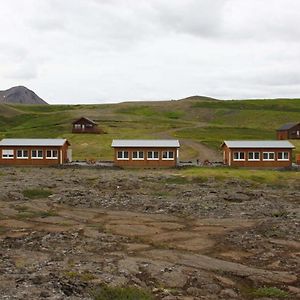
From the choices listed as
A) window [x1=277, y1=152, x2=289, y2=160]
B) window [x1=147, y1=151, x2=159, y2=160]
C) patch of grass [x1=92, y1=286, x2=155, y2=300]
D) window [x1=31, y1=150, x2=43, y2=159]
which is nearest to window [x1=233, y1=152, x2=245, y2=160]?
window [x1=277, y1=152, x2=289, y2=160]

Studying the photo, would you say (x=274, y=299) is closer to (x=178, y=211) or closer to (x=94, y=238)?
(x=94, y=238)

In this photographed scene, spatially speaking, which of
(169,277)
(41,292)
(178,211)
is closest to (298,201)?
(178,211)

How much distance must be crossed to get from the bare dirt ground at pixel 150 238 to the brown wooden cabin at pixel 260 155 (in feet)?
56.1

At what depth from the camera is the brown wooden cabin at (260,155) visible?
274 feet

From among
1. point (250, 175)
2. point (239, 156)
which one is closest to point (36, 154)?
point (239, 156)

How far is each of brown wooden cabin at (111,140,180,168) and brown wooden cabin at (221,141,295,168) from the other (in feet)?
30.4

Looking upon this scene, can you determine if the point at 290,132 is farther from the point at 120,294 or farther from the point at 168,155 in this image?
the point at 120,294

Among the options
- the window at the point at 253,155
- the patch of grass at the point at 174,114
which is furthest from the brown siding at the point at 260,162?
the patch of grass at the point at 174,114

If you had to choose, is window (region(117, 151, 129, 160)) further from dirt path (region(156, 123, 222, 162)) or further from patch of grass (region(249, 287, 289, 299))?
patch of grass (region(249, 287, 289, 299))

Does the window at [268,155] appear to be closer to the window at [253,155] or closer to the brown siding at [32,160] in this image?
the window at [253,155]

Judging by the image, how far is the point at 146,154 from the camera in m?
85.2

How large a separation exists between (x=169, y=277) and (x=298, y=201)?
31.9 meters

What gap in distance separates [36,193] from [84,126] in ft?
238

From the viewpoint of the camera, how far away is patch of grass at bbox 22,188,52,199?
187 feet
